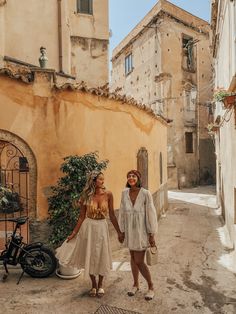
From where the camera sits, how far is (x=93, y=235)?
5.14 meters

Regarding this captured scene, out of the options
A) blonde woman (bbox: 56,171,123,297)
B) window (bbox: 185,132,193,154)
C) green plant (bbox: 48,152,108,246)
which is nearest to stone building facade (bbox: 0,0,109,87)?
green plant (bbox: 48,152,108,246)

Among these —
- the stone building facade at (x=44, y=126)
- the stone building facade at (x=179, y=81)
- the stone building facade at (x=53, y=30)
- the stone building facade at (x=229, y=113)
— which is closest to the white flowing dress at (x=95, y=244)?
the stone building facade at (x=44, y=126)

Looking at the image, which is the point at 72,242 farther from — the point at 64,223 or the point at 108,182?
the point at 108,182

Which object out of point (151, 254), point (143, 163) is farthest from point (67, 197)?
point (143, 163)

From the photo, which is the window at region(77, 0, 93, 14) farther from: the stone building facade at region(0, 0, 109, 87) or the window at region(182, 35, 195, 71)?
the window at region(182, 35, 195, 71)

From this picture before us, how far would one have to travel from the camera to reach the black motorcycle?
19.7 ft

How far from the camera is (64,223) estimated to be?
6.52 m

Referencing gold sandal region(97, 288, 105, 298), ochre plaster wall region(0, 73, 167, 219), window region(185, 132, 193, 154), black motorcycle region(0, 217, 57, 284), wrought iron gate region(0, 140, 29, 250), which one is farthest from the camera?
window region(185, 132, 193, 154)

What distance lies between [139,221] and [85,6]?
14544mm

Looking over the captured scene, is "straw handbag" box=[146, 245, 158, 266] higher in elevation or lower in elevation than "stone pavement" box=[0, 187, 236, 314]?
higher

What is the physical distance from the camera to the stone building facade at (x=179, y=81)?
25125 millimetres

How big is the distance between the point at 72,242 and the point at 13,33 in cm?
948

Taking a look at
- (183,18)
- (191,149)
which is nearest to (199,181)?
(191,149)

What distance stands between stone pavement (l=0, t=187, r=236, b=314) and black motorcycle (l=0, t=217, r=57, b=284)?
18cm
